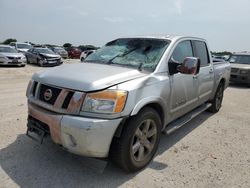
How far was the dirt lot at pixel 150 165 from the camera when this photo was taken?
3.21m

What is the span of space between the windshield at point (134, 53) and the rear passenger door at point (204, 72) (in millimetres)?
1191

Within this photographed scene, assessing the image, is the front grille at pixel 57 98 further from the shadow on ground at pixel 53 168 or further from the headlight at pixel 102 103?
the shadow on ground at pixel 53 168

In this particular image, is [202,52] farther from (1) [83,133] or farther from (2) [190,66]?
(1) [83,133]

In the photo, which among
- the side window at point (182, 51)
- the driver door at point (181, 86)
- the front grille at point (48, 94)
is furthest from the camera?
the side window at point (182, 51)

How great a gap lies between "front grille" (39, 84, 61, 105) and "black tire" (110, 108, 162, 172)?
890mm

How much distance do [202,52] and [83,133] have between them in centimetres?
363

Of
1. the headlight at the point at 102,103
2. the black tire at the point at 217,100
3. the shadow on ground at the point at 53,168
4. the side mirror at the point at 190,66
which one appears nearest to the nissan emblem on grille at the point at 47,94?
the headlight at the point at 102,103

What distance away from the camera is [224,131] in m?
5.33

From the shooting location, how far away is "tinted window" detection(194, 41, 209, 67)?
5214 millimetres

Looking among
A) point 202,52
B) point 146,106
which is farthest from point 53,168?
point 202,52

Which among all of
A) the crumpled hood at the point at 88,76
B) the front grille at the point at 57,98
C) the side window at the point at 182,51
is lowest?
the front grille at the point at 57,98

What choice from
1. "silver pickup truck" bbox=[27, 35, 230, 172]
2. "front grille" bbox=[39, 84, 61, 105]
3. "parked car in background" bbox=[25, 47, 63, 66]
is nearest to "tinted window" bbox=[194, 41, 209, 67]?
"silver pickup truck" bbox=[27, 35, 230, 172]

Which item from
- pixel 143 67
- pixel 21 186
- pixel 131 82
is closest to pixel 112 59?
pixel 143 67

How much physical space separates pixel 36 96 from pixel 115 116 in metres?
1.21
